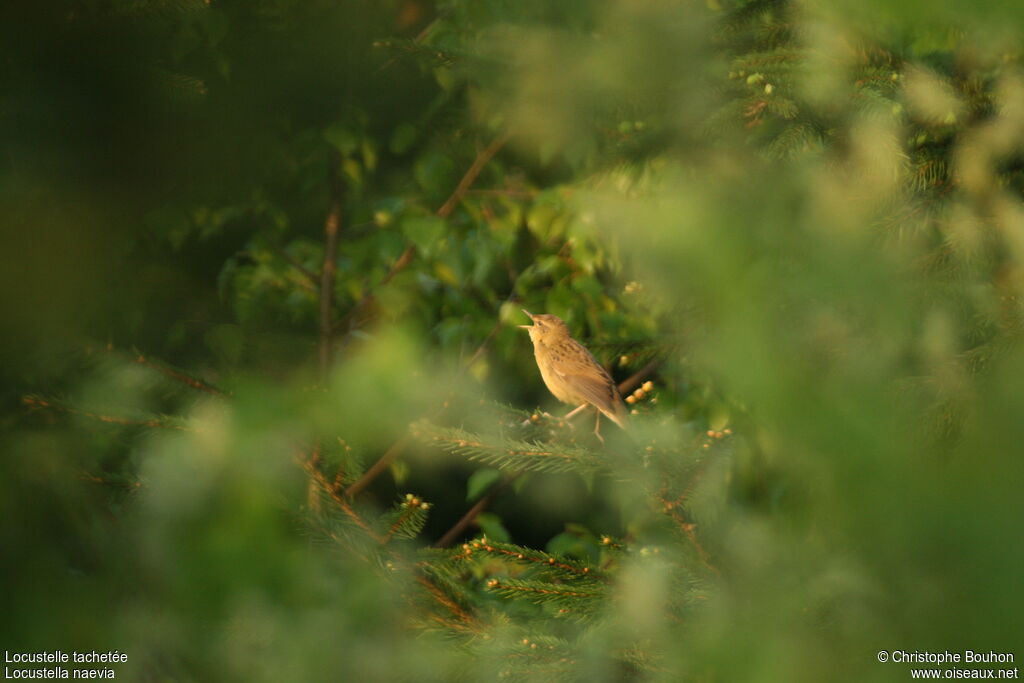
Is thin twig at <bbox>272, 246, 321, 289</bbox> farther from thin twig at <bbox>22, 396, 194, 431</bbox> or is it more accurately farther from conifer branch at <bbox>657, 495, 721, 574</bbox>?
conifer branch at <bbox>657, 495, 721, 574</bbox>

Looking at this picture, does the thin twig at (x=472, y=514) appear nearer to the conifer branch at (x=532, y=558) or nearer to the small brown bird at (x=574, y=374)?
the small brown bird at (x=574, y=374)

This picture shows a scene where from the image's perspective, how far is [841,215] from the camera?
13.0 inches

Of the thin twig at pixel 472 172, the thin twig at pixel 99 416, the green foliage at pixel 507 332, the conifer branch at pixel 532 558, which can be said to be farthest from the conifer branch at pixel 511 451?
the thin twig at pixel 472 172

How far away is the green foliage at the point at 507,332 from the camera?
0.32 m

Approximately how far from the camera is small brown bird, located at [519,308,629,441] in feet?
6.72

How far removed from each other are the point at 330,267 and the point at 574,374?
734 mm

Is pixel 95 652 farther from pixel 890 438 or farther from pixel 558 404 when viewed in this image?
pixel 558 404

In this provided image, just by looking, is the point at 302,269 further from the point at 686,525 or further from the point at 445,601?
the point at 686,525

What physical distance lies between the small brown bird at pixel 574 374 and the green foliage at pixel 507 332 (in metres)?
0.12

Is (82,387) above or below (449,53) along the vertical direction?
below

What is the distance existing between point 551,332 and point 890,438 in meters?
1.99

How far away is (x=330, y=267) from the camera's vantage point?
2490mm

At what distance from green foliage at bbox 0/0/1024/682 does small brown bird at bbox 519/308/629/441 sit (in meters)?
0.12

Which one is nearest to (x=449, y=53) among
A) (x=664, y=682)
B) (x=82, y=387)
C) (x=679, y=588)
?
(x=82, y=387)
